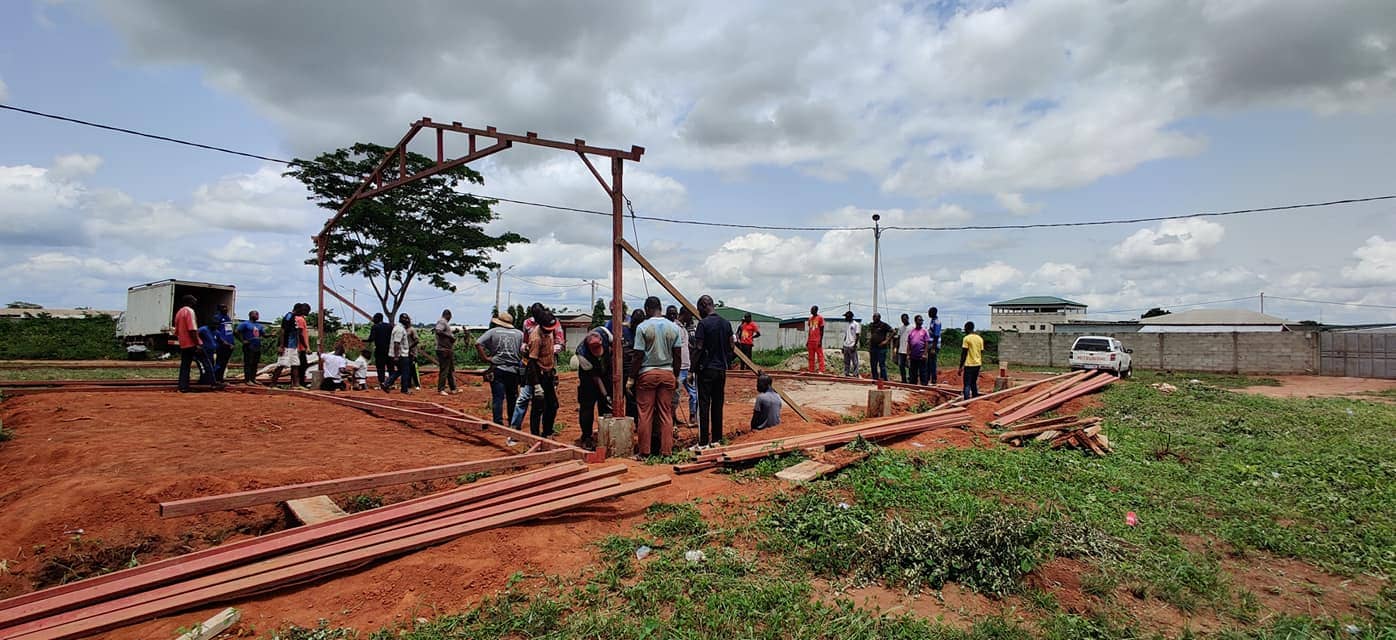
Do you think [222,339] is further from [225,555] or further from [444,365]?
[225,555]

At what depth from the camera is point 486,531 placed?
456 centimetres

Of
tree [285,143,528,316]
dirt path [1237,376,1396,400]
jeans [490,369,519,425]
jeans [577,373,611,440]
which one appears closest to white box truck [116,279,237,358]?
tree [285,143,528,316]

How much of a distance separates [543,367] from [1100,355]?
19.5 metres

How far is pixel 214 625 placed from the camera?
3389 mm

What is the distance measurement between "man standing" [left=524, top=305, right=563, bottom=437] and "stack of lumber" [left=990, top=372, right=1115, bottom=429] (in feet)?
20.3

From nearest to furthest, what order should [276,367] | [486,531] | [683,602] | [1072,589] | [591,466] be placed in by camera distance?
1. [683,602]
2. [1072,589]
3. [486,531]
4. [591,466]
5. [276,367]

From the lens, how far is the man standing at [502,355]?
27.9 feet

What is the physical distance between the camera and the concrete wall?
22.8 m

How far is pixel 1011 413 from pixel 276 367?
565 inches

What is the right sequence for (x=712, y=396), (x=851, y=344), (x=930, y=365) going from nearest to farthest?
1. (x=712, y=396)
2. (x=930, y=365)
3. (x=851, y=344)

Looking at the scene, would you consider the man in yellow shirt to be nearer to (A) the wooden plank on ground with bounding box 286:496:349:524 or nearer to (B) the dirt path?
(B) the dirt path

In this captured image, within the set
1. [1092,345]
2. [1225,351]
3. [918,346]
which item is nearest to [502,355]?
[918,346]

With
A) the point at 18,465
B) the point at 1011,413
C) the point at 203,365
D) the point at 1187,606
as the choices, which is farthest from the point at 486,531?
the point at 203,365

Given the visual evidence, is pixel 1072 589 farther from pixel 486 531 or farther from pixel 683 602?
pixel 486 531
